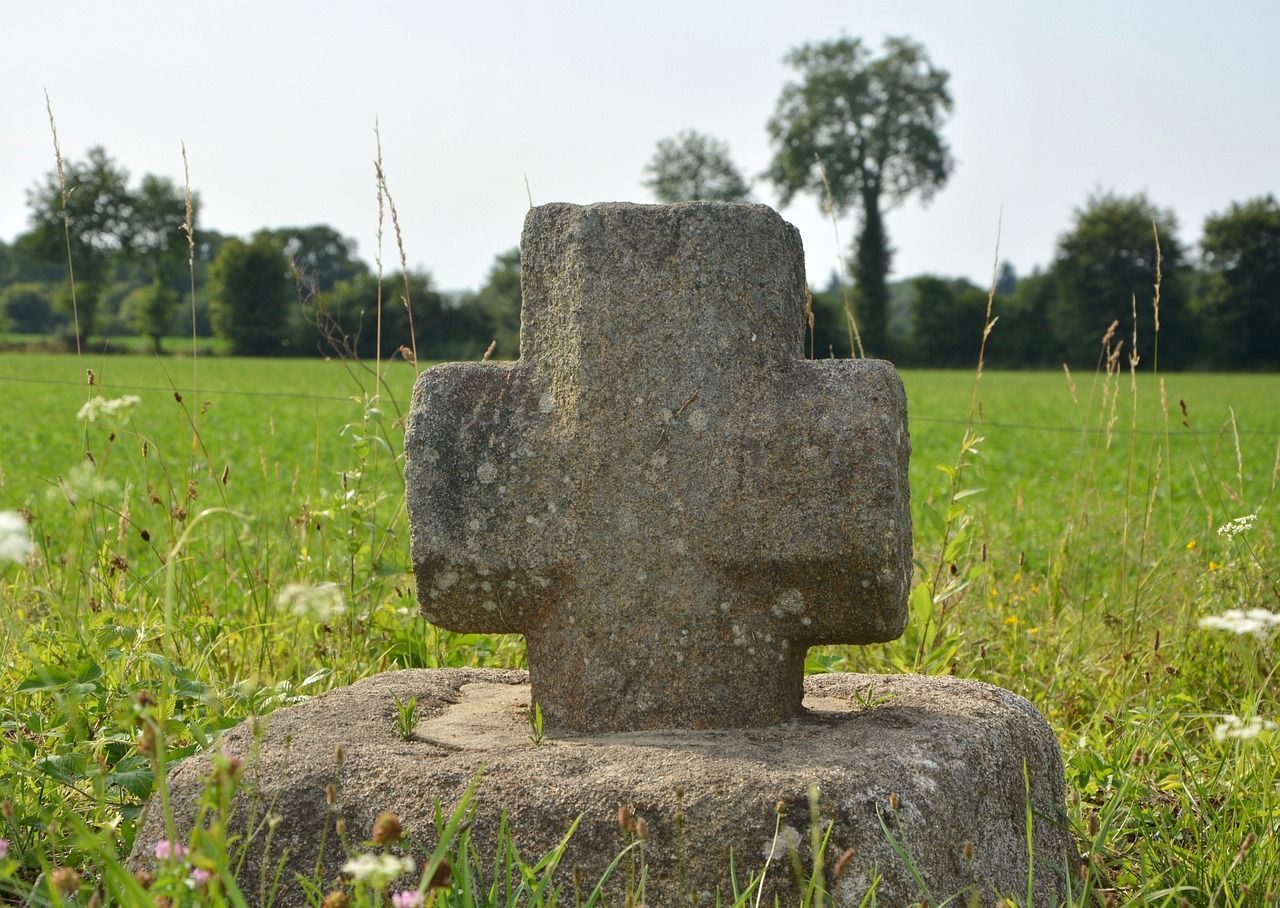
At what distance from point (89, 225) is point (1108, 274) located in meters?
41.3

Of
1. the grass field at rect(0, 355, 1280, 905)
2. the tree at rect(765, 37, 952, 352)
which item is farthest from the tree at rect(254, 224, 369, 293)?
the grass field at rect(0, 355, 1280, 905)

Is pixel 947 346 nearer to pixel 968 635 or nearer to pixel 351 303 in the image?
pixel 351 303

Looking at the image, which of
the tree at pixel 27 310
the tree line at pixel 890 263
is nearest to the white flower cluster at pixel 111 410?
the tree line at pixel 890 263

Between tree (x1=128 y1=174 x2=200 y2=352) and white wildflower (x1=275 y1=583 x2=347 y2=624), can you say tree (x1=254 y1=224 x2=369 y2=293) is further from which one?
white wildflower (x1=275 y1=583 x2=347 y2=624)

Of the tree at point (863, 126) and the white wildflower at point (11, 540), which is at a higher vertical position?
the tree at point (863, 126)

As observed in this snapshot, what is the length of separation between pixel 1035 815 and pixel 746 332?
3.66 feet

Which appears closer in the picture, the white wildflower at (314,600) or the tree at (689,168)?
the white wildflower at (314,600)

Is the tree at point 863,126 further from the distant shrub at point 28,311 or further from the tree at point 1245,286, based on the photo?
the distant shrub at point 28,311

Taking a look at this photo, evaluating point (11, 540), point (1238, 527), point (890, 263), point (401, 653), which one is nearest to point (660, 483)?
point (11, 540)

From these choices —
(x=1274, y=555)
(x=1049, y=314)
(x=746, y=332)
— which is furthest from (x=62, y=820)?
(x=1049, y=314)

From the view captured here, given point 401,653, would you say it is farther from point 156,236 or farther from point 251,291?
point 156,236

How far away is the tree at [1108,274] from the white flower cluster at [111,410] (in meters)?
46.8

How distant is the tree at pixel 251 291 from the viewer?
46375 millimetres

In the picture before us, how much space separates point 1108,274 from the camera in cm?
4891
